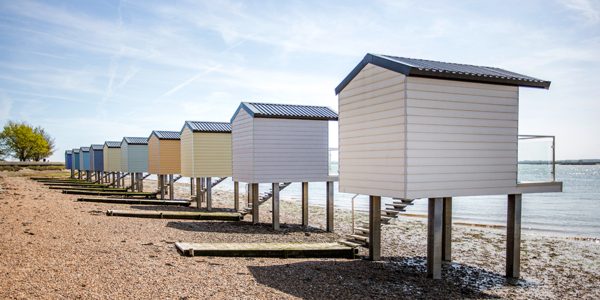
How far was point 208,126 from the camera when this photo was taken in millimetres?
22984

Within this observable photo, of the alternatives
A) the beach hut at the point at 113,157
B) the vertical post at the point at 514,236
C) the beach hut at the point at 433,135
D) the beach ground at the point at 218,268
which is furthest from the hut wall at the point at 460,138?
the beach hut at the point at 113,157

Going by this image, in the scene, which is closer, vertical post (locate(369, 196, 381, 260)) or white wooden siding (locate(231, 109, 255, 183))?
vertical post (locate(369, 196, 381, 260))

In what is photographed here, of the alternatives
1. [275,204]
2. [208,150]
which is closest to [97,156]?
[208,150]

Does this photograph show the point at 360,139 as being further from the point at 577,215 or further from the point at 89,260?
the point at 577,215

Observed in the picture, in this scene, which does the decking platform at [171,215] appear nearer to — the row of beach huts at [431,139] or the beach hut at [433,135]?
the row of beach huts at [431,139]

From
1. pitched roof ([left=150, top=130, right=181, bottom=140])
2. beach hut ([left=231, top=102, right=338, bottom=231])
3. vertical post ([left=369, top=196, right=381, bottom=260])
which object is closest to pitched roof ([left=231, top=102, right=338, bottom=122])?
beach hut ([left=231, top=102, right=338, bottom=231])

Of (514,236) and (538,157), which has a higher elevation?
(538,157)

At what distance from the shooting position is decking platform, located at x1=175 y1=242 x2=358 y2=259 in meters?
10.2

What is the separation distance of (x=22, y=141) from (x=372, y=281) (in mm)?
87861

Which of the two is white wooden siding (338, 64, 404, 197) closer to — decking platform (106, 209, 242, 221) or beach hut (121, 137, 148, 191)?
decking platform (106, 209, 242, 221)

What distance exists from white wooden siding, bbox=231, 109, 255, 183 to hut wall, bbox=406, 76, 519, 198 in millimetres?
8509

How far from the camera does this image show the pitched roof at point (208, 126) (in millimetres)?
22344

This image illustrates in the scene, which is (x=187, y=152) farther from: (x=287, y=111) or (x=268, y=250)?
(x=268, y=250)

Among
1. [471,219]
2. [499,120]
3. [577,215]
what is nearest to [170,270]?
[499,120]
